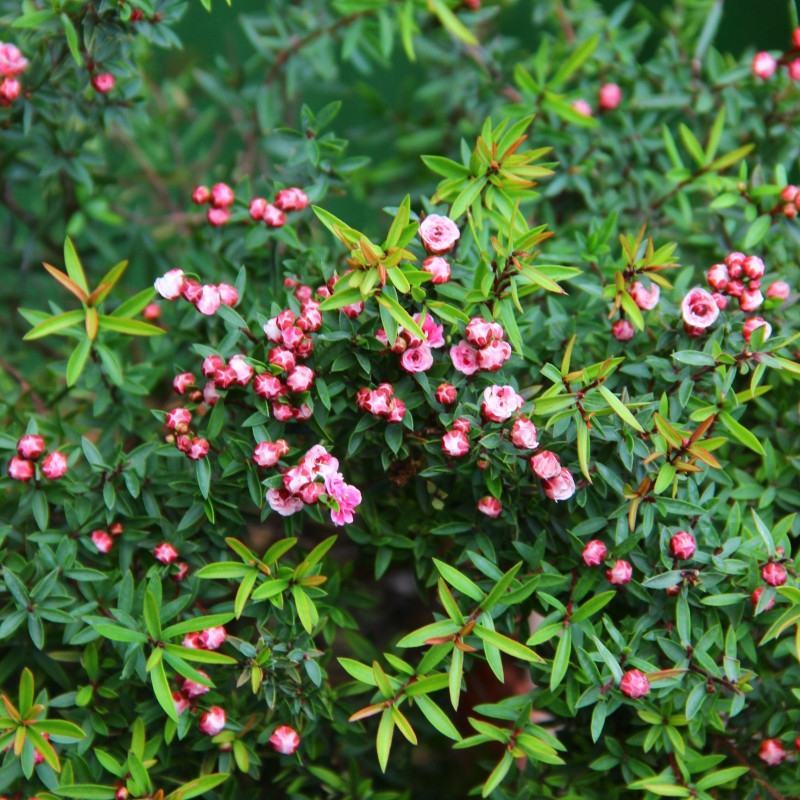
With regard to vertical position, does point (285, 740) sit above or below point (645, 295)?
below

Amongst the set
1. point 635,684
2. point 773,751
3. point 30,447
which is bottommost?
point 773,751

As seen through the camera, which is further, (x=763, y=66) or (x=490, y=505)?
(x=763, y=66)

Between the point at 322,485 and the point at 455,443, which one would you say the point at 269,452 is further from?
the point at 455,443

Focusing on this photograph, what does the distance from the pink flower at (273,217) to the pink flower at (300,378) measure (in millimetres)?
283

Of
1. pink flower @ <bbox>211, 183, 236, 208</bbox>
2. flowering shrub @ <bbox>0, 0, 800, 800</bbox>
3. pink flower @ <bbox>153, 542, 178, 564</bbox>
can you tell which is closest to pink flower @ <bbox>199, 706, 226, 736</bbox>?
flowering shrub @ <bbox>0, 0, 800, 800</bbox>

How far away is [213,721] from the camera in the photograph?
1.09 meters

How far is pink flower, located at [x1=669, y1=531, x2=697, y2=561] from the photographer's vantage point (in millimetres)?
1079

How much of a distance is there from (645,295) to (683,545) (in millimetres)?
292

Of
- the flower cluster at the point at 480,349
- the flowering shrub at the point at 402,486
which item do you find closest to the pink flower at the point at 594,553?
the flowering shrub at the point at 402,486

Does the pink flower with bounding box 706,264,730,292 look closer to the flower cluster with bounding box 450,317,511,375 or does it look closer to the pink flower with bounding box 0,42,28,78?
the flower cluster with bounding box 450,317,511,375

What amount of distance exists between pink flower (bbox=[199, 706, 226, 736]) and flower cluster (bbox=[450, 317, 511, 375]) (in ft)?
1.54

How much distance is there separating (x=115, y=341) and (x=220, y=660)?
444 millimetres

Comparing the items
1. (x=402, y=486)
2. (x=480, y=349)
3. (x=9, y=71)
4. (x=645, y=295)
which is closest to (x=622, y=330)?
(x=645, y=295)

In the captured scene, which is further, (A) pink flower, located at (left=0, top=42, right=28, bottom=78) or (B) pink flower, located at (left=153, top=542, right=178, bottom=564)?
(A) pink flower, located at (left=0, top=42, right=28, bottom=78)
